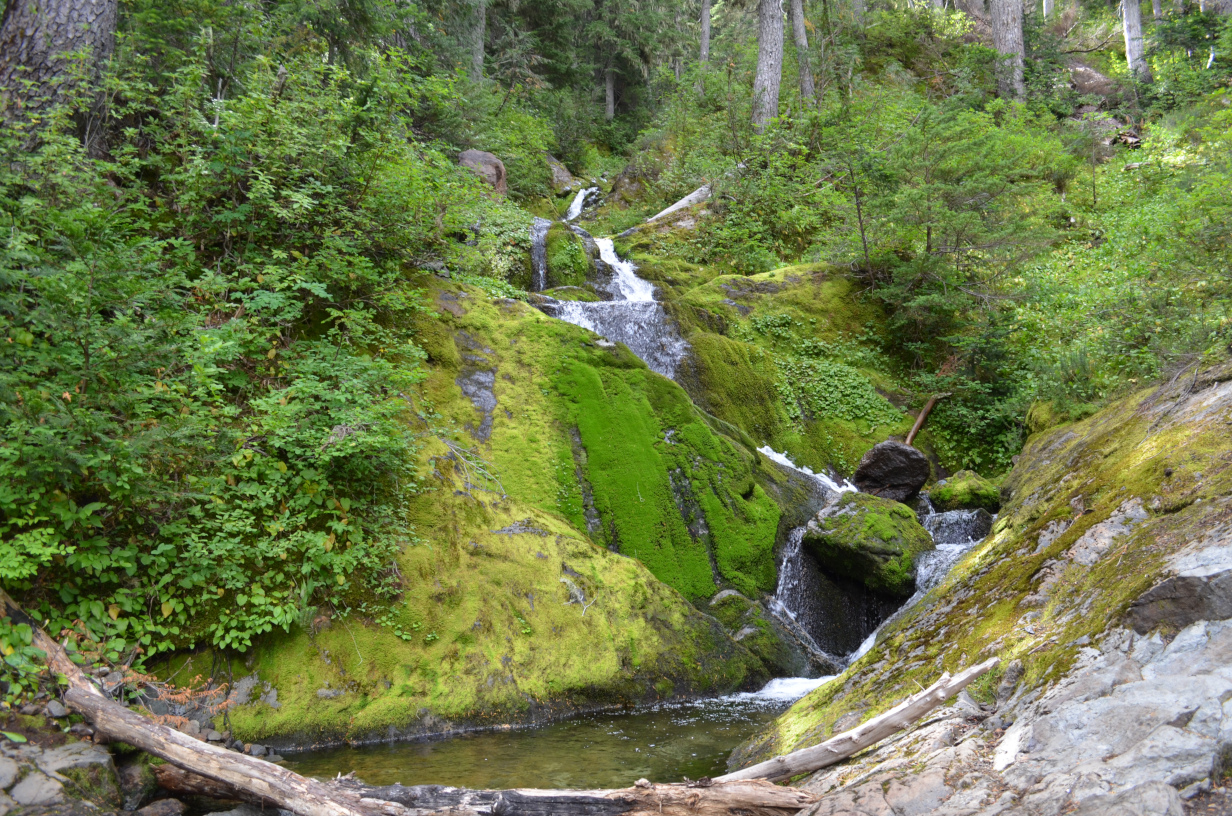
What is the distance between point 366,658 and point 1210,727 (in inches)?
224

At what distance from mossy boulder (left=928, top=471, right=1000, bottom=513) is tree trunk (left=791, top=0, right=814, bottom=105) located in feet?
49.0

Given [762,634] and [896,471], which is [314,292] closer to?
[762,634]

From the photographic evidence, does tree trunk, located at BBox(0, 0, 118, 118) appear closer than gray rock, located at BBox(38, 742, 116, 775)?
No

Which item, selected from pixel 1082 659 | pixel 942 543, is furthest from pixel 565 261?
pixel 1082 659

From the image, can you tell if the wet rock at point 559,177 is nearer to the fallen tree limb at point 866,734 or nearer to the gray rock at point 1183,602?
the fallen tree limb at point 866,734

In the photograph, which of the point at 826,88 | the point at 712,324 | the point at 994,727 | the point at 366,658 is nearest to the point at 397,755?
the point at 366,658

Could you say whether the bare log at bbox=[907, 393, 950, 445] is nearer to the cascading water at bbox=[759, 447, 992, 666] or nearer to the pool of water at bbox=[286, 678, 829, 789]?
the cascading water at bbox=[759, 447, 992, 666]

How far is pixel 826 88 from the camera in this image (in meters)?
22.0

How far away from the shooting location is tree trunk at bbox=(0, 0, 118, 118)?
660 centimetres

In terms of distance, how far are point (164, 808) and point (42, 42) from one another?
767 cm

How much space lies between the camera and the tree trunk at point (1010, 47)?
2103 centimetres

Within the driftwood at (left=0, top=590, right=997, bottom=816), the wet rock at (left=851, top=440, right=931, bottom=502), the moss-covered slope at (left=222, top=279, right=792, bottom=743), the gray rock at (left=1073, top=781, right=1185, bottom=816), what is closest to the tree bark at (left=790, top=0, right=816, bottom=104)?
the wet rock at (left=851, top=440, right=931, bottom=502)

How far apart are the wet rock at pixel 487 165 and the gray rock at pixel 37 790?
15.1 metres

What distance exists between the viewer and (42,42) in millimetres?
6852
